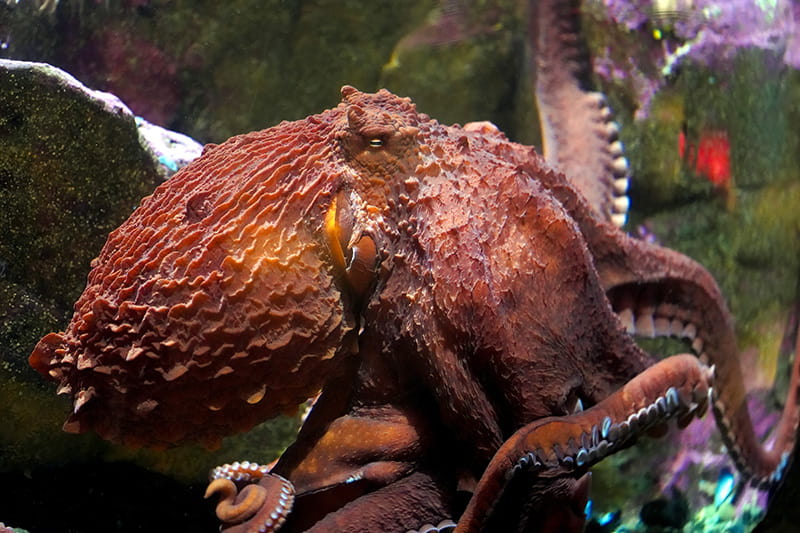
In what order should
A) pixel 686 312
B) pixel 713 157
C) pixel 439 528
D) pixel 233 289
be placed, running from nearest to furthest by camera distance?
pixel 233 289
pixel 439 528
pixel 686 312
pixel 713 157

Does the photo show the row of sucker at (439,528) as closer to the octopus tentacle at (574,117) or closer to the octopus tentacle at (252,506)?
the octopus tentacle at (252,506)

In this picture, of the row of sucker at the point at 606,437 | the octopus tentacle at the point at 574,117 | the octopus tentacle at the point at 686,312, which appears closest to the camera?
the row of sucker at the point at 606,437

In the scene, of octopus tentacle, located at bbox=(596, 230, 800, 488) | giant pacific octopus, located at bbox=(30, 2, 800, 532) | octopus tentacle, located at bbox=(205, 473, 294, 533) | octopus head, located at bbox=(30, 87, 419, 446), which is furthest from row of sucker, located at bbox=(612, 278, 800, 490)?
octopus tentacle, located at bbox=(205, 473, 294, 533)

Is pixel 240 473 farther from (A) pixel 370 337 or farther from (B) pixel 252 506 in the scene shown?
(A) pixel 370 337

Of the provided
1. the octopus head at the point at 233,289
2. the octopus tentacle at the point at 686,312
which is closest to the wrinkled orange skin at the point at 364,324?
the octopus head at the point at 233,289

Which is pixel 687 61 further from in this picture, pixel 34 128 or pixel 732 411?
pixel 34 128

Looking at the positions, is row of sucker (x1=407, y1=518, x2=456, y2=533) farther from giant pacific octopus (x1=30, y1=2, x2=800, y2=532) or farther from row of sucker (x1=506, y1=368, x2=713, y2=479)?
row of sucker (x1=506, y1=368, x2=713, y2=479)

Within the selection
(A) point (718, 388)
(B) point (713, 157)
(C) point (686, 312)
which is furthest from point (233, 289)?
(B) point (713, 157)
